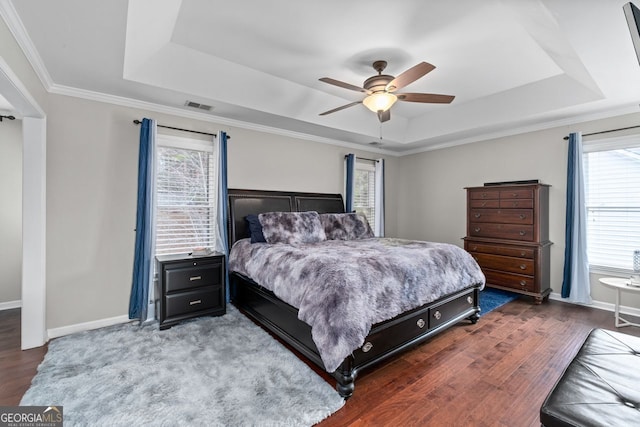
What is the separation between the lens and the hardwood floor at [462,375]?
1.85 meters

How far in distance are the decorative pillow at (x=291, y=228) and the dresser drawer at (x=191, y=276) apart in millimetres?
738

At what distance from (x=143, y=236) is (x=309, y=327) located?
7.24 ft

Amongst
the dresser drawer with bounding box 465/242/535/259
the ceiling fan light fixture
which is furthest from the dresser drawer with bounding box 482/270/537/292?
the ceiling fan light fixture

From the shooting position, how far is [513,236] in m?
4.13

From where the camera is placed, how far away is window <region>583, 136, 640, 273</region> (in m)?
3.59

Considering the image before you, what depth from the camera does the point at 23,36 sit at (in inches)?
84.4

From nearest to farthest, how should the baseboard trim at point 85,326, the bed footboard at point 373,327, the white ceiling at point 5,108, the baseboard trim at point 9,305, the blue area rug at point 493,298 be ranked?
1. the bed footboard at point 373,327
2. the baseboard trim at point 85,326
3. the white ceiling at point 5,108
4. the baseboard trim at point 9,305
5. the blue area rug at point 493,298

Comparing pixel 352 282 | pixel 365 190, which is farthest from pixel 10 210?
pixel 365 190

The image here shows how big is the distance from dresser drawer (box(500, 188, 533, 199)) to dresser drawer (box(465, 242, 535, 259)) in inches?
28.6

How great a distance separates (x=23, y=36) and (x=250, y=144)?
242 centimetres

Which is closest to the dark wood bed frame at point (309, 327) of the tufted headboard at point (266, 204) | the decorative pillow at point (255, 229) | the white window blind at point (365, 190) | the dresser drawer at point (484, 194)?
the tufted headboard at point (266, 204)

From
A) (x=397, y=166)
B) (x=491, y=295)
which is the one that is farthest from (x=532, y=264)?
(x=397, y=166)

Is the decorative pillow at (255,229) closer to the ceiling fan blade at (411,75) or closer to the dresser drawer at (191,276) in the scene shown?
the dresser drawer at (191,276)

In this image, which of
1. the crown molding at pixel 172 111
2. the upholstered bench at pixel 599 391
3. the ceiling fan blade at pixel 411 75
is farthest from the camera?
the crown molding at pixel 172 111
